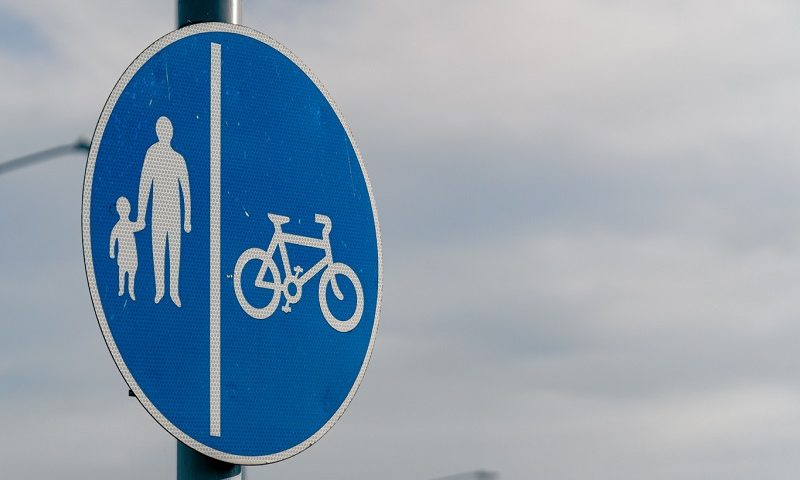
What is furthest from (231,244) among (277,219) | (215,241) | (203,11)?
(203,11)

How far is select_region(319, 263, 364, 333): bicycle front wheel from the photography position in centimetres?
330

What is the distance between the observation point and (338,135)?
3.48 metres

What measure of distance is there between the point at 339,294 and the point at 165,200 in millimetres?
513

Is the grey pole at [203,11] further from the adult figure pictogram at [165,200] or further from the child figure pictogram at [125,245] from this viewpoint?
the child figure pictogram at [125,245]

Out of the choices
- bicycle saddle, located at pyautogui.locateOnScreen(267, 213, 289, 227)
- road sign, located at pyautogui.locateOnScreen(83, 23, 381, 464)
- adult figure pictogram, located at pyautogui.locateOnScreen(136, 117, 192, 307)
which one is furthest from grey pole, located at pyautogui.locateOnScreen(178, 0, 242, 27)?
bicycle saddle, located at pyautogui.locateOnScreen(267, 213, 289, 227)

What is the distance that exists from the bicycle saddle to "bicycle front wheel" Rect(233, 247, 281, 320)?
0.29 ft

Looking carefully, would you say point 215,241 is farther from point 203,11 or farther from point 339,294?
point 203,11

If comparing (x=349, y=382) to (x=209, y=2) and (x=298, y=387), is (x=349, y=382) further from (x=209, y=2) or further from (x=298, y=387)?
(x=209, y=2)

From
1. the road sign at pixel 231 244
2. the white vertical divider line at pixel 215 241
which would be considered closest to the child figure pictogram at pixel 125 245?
the road sign at pixel 231 244

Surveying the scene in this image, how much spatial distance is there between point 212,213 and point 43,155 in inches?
386

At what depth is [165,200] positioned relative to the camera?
3.04 m

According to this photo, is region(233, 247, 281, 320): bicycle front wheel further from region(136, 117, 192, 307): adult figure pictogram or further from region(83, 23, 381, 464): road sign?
region(136, 117, 192, 307): adult figure pictogram

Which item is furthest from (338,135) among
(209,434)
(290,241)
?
(209,434)

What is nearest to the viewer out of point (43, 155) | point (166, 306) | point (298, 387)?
point (166, 306)
